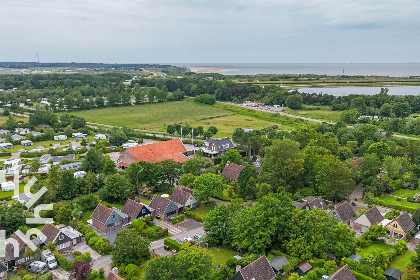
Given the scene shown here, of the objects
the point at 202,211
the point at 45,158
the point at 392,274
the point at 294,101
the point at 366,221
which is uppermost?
the point at 294,101

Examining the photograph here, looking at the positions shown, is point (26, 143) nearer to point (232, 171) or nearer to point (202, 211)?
point (232, 171)

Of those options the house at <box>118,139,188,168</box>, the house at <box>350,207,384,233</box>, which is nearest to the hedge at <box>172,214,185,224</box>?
the house at <box>118,139,188,168</box>

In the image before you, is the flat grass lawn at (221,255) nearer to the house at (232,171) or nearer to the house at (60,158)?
the house at (232,171)

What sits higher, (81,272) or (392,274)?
(81,272)

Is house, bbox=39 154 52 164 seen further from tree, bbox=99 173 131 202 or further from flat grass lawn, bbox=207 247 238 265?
flat grass lawn, bbox=207 247 238 265

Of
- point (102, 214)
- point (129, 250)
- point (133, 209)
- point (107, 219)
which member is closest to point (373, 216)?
point (129, 250)

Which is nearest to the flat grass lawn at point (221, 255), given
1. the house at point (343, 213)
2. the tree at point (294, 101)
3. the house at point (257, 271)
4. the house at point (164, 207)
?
the house at point (257, 271)
